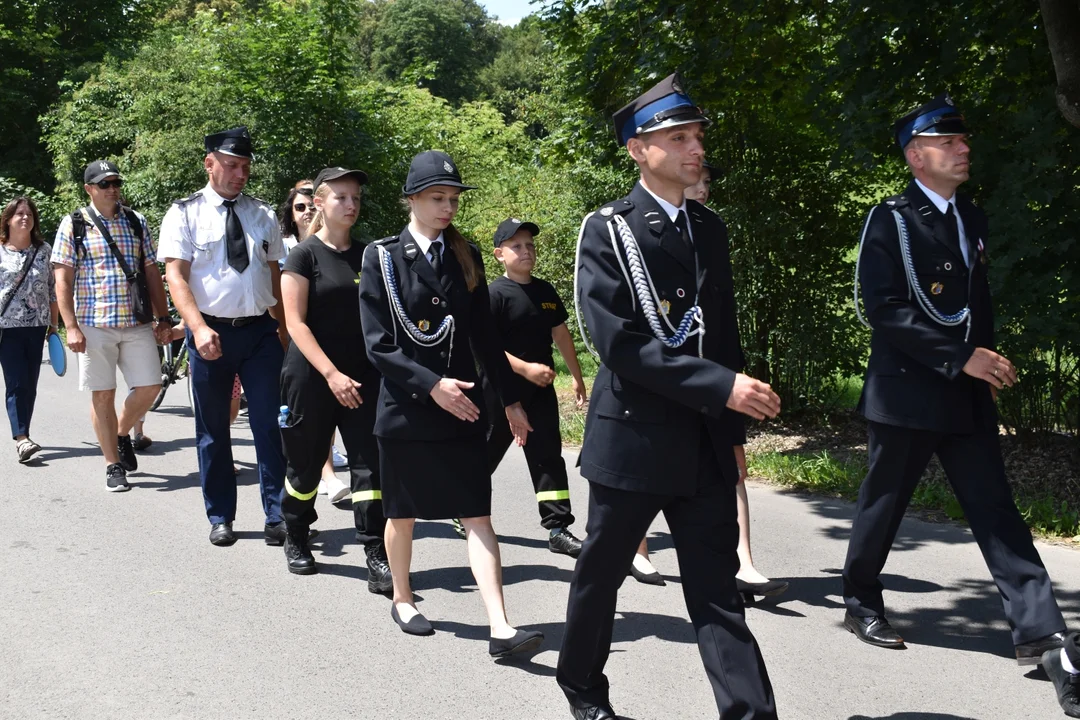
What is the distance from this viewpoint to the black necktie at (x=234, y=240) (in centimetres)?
681

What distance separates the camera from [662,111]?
370 cm

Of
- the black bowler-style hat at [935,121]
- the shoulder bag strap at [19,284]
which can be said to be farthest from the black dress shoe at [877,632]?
the shoulder bag strap at [19,284]

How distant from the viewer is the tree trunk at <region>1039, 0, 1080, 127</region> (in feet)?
22.2

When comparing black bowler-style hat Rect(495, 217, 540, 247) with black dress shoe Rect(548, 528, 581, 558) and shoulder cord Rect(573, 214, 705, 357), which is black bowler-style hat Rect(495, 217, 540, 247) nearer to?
black dress shoe Rect(548, 528, 581, 558)

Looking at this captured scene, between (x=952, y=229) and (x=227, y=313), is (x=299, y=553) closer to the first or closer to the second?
(x=227, y=313)

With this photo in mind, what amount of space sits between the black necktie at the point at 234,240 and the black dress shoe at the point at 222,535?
4.96 ft

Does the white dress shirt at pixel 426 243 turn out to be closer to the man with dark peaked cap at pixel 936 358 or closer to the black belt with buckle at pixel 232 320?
the man with dark peaked cap at pixel 936 358

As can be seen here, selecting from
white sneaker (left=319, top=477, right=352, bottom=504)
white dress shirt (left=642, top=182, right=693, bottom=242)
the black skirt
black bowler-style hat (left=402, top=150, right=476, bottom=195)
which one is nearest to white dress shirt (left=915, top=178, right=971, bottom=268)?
white dress shirt (left=642, top=182, right=693, bottom=242)

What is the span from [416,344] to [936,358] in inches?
85.2

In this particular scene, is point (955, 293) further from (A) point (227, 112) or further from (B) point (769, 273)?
(A) point (227, 112)

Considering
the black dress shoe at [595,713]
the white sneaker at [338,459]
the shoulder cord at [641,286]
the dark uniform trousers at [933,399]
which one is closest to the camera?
the shoulder cord at [641,286]

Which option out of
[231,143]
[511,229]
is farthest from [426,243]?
[231,143]

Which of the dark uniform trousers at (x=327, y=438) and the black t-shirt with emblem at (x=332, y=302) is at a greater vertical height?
the black t-shirt with emblem at (x=332, y=302)

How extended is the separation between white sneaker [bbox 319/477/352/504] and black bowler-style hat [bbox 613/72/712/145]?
4803mm
